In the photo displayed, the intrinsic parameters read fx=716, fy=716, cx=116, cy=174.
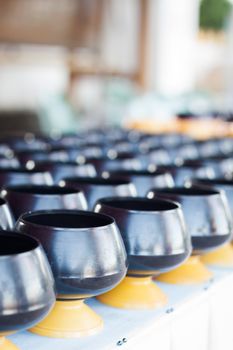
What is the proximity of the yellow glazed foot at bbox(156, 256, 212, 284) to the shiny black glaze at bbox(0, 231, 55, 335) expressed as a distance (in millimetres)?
420

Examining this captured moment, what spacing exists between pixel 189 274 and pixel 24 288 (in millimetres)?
502

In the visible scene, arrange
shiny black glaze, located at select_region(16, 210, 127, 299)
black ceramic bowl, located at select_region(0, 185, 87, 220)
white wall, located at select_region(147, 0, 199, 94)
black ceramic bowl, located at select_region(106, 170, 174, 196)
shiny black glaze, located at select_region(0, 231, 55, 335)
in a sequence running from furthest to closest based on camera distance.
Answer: white wall, located at select_region(147, 0, 199, 94) → black ceramic bowl, located at select_region(106, 170, 174, 196) → black ceramic bowl, located at select_region(0, 185, 87, 220) → shiny black glaze, located at select_region(16, 210, 127, 299) → shiny black glaze, located at select_region(0, 231, 55, 335)

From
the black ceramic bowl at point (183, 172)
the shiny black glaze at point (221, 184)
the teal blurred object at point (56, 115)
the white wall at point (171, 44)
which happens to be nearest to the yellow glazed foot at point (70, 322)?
the shiny black glaze at point (221, 184)

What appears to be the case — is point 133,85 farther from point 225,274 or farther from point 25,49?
point 225,274

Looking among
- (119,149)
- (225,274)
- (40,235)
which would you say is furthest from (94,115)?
(40,235)

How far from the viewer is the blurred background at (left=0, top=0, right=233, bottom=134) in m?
4.99

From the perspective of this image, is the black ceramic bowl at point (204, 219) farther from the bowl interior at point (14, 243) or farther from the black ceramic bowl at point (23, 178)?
the bowl interior at point (14, 243)

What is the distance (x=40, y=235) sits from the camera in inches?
33.0

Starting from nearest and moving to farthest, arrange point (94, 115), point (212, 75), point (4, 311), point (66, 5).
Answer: point (4, 311), point (66, 5), point (94, 115), point (212, 75)

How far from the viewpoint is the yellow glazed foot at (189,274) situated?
45.8 inches

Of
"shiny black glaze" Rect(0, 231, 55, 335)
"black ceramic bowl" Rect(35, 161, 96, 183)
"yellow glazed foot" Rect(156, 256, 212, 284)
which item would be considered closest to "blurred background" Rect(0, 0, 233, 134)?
"black ceramic bowl" Rect(35, 161, 96, 183)

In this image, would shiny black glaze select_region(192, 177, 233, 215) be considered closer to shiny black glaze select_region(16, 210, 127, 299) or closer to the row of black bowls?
the row of black bowls

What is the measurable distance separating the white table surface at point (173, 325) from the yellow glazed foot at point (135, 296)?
1 cm

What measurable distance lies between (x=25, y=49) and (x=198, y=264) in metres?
4.04
